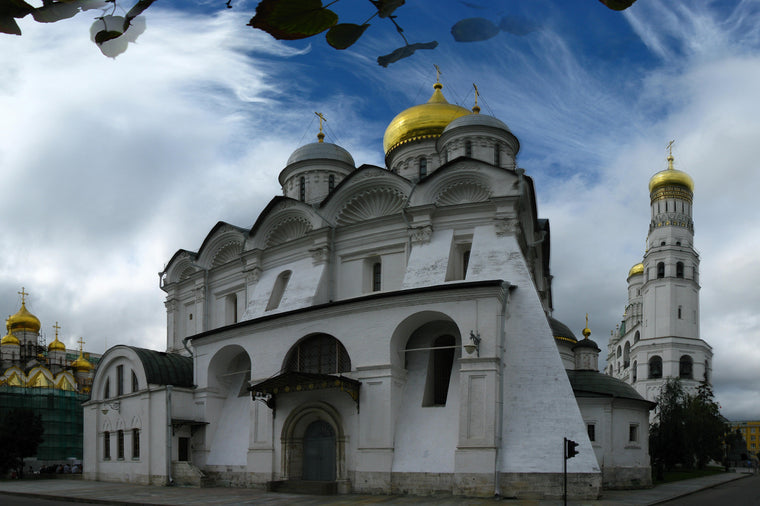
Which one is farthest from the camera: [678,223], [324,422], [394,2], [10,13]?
[678,223]

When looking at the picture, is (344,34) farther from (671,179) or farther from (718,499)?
(671,179)

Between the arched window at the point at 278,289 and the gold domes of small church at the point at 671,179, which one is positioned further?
the gold domes of small church at the point at 671,179

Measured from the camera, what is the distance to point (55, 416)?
41.9 metres

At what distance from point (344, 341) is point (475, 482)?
5172mm

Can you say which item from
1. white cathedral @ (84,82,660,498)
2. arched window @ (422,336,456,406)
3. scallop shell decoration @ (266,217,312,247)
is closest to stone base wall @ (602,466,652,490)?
white cathedral @ (84,82,660,498)

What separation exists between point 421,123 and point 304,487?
14.7m

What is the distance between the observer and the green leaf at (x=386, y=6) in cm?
226

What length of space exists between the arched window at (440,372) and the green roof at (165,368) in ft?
28.8

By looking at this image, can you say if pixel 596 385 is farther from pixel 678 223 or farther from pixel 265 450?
pixel 678 223

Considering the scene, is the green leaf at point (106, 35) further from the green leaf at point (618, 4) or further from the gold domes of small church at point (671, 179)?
the gold domes of small church at point (671, 179)

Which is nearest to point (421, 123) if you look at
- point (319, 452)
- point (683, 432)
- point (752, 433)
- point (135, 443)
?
point (319, 452)

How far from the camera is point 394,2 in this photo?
226 centimetres

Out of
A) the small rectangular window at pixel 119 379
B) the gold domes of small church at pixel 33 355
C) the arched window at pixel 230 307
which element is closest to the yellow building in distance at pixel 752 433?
the gold domes of small church at pixel 33 355

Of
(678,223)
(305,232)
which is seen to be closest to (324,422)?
(305,232)
